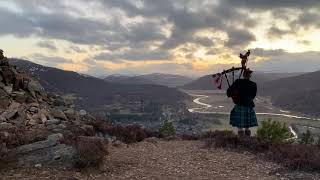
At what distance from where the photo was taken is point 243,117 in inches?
834

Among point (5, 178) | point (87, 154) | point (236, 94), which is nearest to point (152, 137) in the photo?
point (236, 94)

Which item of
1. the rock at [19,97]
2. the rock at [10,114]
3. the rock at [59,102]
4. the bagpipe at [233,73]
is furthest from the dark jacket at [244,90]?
the rock at [59,102]

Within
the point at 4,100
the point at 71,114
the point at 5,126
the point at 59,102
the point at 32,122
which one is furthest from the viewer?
the point at 59,102

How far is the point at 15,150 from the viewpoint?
55.8ft

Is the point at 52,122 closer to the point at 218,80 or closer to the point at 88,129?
the point at 88,129

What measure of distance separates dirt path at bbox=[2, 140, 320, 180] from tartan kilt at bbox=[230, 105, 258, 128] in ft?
5.48

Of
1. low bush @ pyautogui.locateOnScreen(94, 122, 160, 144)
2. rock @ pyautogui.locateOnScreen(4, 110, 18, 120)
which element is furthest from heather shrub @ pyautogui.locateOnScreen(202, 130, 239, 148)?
rock @ pyautogui.locateOnScreen(4, 110, 18, 120)

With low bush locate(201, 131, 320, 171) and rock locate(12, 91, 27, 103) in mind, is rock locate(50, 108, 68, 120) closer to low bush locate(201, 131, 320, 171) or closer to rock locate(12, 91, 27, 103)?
rock locate(12, 91, 27, 103)

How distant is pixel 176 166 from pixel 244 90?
5388 millimetres

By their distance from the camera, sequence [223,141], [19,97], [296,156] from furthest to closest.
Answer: [19,97], [223,141], [296,156]

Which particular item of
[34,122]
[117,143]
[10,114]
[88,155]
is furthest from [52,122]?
[88,155]

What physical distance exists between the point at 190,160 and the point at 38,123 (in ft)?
25.3

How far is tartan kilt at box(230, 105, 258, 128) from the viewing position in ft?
69.4

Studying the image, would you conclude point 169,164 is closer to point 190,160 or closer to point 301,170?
point 190,160
